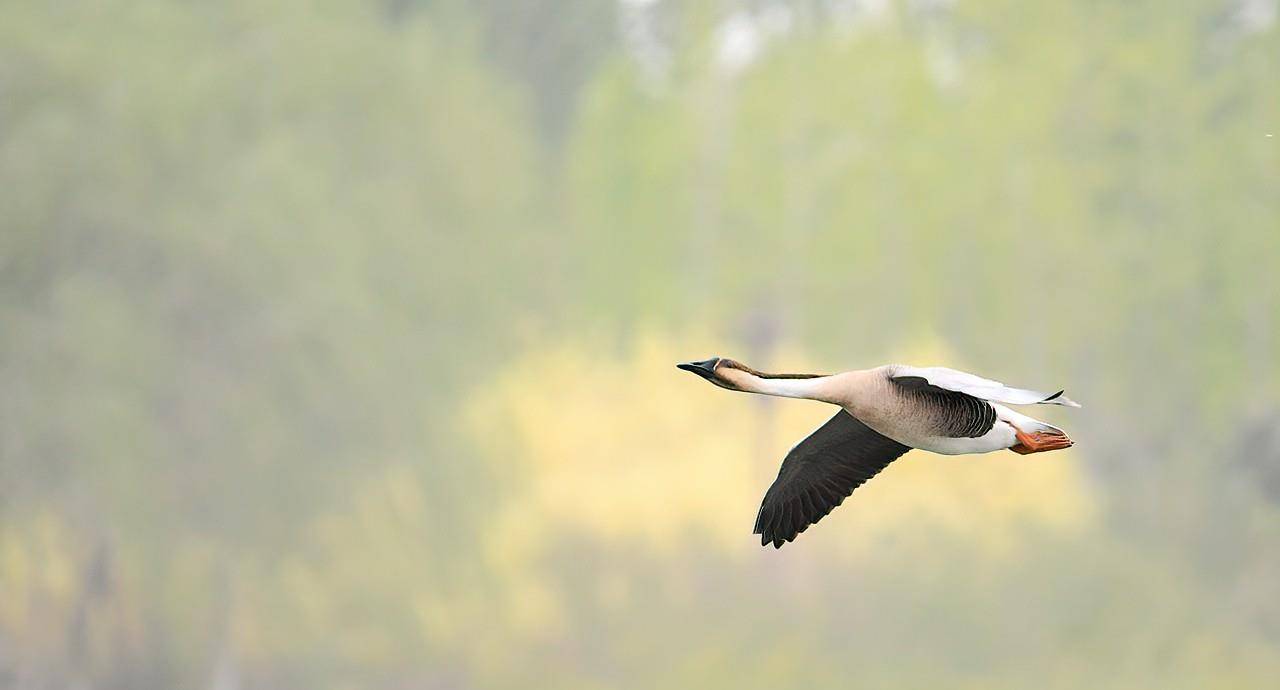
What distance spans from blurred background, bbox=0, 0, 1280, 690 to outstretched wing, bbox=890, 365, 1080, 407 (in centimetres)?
2024

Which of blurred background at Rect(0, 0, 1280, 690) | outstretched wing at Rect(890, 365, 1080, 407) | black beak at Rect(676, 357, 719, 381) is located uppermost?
blurred background at Rect(0, 0, 1280, 690)

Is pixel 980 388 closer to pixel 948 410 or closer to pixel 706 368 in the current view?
pixel 948 410

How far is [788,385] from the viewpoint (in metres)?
7.39

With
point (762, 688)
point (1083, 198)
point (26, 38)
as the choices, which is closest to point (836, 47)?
point (1083, 198)

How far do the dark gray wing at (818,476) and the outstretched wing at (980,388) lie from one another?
1172mm

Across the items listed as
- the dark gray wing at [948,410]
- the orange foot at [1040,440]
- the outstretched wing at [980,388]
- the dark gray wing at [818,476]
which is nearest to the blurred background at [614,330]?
the dark gray wing at [818,476]

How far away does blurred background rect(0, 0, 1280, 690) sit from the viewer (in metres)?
26.7

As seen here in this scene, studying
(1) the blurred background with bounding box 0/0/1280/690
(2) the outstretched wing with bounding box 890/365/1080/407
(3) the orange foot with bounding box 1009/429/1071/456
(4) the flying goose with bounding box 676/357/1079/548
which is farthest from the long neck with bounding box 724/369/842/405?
(1) the blurred background with bounding box 0/0/1280/690

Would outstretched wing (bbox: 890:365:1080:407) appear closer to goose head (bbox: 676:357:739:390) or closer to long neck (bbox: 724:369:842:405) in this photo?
long neck (bbox: 724:369:842:405)

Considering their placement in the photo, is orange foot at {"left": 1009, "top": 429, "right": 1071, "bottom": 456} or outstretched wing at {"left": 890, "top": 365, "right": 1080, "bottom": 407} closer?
outstretched wing at {"left": 890, "top": 365, "right": 1080, "bottom": 407}

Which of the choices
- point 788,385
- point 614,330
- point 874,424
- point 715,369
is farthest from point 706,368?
point 614,330

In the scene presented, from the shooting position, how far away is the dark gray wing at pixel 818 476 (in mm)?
8938

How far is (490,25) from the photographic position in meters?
32.0

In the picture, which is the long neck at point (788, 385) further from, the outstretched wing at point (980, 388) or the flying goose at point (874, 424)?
the outstretched wing at point (980, 388)
